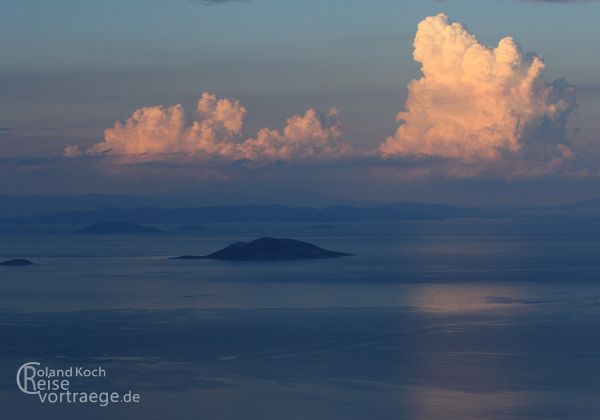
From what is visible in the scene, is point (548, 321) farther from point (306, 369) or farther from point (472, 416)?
point (472, 416)

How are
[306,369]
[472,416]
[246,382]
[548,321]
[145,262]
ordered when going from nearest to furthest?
[472,416]
[246,382]
[306,369]
[548,321]
[145,262]

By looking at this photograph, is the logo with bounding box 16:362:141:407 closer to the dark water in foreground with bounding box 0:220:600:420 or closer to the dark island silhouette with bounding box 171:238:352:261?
the dark water in foreground with bounding box 0:220:600:420

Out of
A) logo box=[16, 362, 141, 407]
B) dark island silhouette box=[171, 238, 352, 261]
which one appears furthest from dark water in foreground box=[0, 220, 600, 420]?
dark island silhouette box=[171, 238, 352, 261]

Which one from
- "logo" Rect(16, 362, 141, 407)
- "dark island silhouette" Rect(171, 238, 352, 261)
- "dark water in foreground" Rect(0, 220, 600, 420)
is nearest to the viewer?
"dark water in foreground" Rect(0, 220, 600, 420)

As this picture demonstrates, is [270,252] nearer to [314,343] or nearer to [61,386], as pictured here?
[314,343]

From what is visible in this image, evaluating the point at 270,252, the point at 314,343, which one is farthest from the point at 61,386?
the point at 270,252

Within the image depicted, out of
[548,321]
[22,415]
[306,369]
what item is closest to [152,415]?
[22,415]

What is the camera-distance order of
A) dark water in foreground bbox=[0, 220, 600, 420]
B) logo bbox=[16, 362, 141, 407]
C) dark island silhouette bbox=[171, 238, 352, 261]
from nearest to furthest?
1. dark water in foreground bbox=[0, 220, 600, 420]
2. logo bbox=[16, 362, 141, 407]
3. dark island silhouette bbox=[171, 238, 352, 261]
